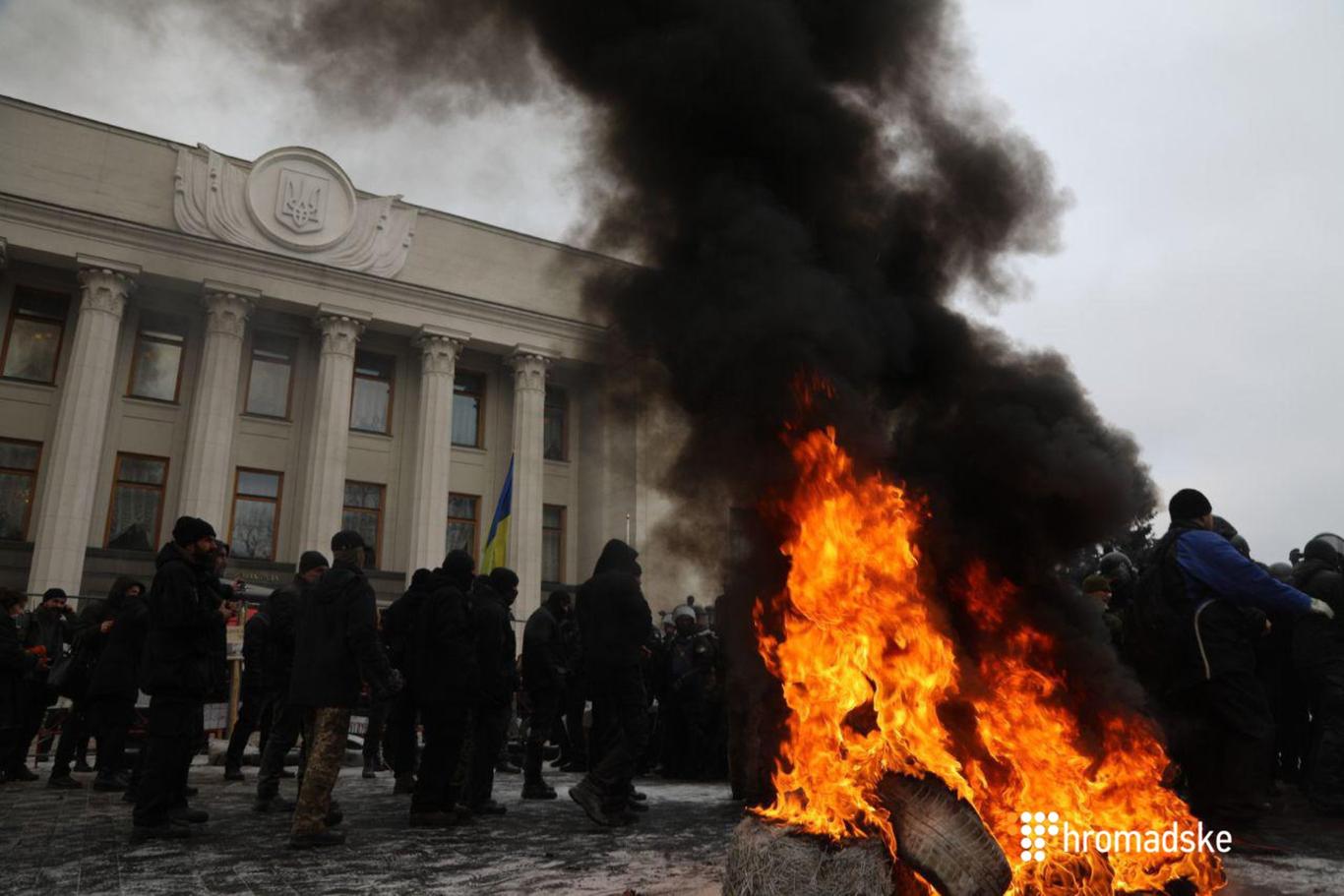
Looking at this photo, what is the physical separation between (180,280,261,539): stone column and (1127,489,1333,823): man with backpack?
2263cm

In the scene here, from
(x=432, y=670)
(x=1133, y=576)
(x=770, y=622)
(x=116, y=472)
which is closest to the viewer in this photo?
(x=770, y=622)

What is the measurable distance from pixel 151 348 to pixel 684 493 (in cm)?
2397

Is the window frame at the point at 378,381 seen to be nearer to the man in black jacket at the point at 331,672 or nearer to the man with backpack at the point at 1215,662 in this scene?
the man in black jacket at the point at 331,672

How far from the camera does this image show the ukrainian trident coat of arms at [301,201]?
2484 centimetres

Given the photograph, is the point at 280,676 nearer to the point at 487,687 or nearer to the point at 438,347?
the point at 487,687

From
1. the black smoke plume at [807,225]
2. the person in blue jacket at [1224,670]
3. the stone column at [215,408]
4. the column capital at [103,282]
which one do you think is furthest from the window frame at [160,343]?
the person in blue jacket at [1224,670]

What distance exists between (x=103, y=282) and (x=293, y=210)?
205 inches

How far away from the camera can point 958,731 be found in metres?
4.36

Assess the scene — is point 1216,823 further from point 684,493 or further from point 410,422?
point 410,422

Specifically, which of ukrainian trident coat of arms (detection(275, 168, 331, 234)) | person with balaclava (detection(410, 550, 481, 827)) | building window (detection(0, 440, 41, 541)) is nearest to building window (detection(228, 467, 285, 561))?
building window (detection(0, 440, 41, 541))

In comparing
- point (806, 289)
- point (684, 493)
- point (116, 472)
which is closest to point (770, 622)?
point (684, 493)

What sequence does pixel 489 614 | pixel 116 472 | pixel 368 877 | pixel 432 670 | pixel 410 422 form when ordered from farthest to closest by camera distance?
pixel 410 422
pixel 116 472
pixel 489 614
pixel 432 670
pixel 368 877

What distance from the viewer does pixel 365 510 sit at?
26391 mm

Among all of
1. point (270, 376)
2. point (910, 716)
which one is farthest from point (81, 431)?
point (910, 716)
